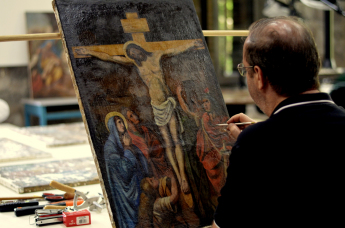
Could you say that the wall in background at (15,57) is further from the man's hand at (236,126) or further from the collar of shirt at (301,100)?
the collar of shirt at (301,100)

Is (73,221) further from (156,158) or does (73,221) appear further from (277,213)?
(277,213)

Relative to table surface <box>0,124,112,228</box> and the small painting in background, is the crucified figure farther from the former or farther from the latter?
the small painting in background

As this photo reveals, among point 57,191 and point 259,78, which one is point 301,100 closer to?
point 259,78

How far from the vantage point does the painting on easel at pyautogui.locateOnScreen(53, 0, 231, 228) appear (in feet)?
4.04

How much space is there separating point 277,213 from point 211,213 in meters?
0.35

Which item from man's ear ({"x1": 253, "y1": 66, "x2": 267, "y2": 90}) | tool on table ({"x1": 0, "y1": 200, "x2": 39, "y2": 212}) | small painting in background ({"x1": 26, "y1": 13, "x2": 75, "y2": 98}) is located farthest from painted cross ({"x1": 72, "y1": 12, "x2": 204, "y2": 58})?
small painting in background ({"x1": 26, "y1": 13, "x2": 75, "y2": 98})

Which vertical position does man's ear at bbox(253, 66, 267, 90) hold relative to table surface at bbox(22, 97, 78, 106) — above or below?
above

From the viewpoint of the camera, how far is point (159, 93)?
4.60ft

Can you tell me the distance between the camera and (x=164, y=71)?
1446mm

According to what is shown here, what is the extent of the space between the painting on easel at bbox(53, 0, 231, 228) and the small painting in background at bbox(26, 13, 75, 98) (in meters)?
4.31

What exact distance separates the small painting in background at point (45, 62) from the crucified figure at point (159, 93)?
4.41 meters

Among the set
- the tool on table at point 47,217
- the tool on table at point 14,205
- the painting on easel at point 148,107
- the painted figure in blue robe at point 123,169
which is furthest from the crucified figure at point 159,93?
the tool on table at point 14,205

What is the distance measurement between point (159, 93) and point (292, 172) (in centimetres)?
56

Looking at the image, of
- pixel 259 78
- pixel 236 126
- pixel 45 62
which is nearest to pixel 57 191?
pixel 236 126
